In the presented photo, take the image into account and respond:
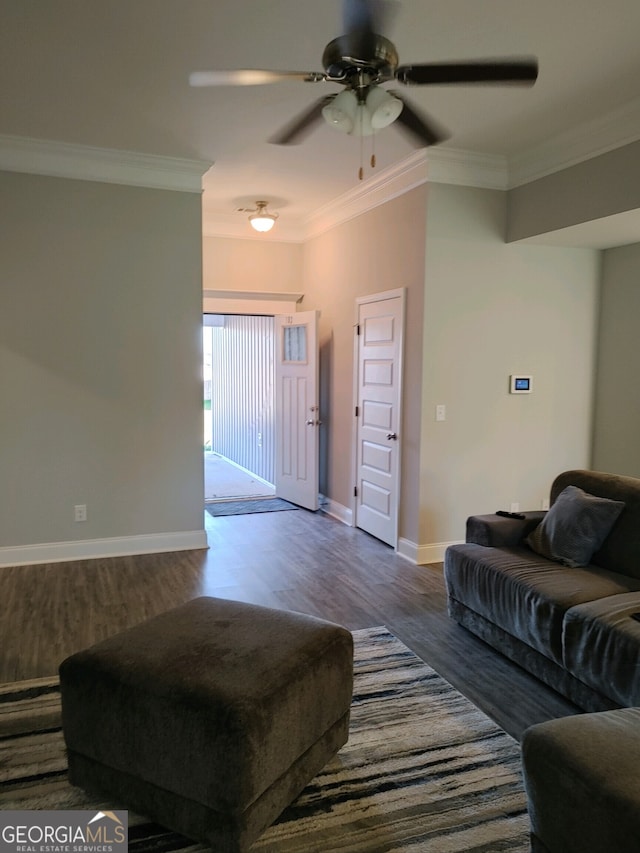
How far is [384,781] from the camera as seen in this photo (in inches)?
82.0

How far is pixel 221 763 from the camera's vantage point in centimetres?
163

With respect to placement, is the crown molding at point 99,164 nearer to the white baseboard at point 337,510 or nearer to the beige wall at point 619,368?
the white baseboard at point 337,510

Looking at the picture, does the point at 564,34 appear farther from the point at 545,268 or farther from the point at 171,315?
the point at 171,315

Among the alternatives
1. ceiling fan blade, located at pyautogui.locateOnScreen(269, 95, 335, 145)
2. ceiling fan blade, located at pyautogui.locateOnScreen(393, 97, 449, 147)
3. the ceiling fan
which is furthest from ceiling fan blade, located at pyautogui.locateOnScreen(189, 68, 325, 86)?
ceiling fan blade, located at pyautogui.locateOnScreen(393, 97, 449, 147)

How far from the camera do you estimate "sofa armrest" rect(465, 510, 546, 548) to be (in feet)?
10.8

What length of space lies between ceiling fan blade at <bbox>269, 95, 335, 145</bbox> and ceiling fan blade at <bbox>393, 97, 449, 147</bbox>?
36cm

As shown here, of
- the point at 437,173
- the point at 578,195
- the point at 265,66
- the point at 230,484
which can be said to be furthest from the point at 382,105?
the point at 230,484

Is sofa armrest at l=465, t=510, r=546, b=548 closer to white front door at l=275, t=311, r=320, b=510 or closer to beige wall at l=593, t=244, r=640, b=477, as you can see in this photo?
beige wall at l=593, t=244, r=640, b=477

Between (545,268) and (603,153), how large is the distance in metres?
1.05

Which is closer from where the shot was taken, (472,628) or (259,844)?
(259,844)

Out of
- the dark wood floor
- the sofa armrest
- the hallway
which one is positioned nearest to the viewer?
the dark wood floor

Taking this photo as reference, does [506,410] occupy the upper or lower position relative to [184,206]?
lower

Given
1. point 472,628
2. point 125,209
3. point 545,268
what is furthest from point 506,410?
point 125,209

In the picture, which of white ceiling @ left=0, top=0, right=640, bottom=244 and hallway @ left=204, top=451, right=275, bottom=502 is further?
hallway @ left=204, top=451, right=275, bottom=502
